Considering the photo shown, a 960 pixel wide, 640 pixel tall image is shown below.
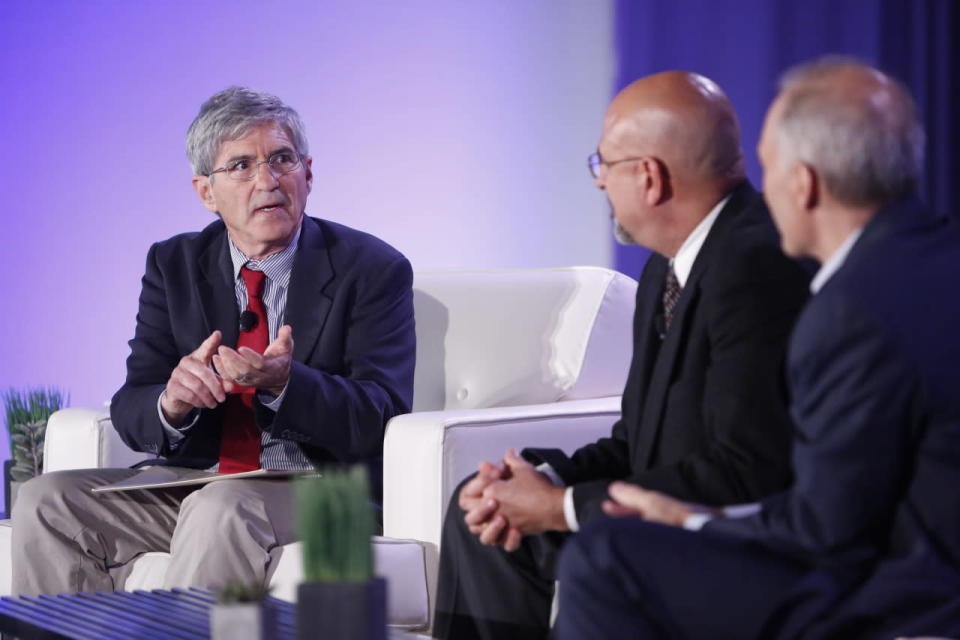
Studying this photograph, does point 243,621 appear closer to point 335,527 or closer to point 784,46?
point 335,527

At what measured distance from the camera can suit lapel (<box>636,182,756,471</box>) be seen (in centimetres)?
193

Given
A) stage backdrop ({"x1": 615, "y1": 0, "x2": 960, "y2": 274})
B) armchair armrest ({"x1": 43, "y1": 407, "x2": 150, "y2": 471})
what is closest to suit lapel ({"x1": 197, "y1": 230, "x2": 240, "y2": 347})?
armchair armrest ({"x1": 43, "y1": 407, "x2": 150, "y2": 471})

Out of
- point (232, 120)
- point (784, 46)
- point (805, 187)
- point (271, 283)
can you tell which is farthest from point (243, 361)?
point (784, 46)

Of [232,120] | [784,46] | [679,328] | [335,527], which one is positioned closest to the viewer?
[335,527]

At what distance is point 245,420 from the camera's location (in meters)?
2.82

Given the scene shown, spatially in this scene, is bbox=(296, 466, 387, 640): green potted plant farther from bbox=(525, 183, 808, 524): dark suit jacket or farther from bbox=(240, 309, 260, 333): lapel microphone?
bbox=(240, 309, 260, 333): lapel microphone

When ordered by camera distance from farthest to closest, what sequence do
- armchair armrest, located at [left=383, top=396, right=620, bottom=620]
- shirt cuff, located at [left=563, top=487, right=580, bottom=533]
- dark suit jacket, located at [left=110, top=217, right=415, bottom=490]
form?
1. dark suit jacket, located at [left=110, top=217, right=415, bottom=490]
2. armchair armrest, located at [left=383, top=396, right=620, bottom=620]
3. shirt cuff, located at [left=563, top=487, right=580, bottom=533]

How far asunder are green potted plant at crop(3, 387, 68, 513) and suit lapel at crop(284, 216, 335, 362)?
124 centimetres

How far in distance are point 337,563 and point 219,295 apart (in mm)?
1634

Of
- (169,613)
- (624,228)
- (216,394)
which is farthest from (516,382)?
(169,613)

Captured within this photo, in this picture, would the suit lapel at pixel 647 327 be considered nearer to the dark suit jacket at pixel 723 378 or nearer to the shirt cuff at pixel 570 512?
the dark suit jacket at pixel 723 378

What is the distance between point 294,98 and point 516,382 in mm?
1694

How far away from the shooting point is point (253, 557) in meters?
2.46

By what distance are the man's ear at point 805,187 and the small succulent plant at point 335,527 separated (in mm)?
606
